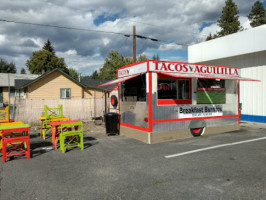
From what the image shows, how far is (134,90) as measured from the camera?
9500 mm

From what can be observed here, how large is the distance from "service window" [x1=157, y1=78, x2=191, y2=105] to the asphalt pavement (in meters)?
1.89

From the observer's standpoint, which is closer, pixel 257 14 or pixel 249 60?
pixel 249 60

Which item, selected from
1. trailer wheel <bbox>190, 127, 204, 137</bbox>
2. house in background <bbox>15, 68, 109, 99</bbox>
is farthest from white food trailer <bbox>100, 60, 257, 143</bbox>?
house in background <bbox>15, 68, 109, 99</bbox>

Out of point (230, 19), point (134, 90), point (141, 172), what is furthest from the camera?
point (230, 19)

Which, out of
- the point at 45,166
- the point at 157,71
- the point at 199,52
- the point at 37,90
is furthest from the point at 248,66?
the point at 37,90

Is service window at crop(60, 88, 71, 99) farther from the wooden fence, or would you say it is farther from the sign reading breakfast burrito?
the sign reading breakfast burrito

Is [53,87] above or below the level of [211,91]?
above

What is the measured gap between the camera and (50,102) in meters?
15.0

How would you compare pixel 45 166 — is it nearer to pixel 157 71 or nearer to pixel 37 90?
pixel 157 71

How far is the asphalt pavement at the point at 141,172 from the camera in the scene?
401 centimetres

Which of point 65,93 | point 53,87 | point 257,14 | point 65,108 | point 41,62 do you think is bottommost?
point 65,108

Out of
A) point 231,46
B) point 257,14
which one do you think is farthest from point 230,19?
point 231,46

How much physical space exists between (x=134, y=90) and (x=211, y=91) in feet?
12.1

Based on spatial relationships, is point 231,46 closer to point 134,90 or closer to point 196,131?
point 196,131
